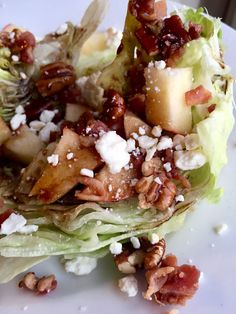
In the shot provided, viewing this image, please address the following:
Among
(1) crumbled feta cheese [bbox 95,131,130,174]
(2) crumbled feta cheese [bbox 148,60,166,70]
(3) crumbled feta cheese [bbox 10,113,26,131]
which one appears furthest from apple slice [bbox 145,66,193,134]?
(3) crumbled feta cheese [bbox 10,113,26,131]

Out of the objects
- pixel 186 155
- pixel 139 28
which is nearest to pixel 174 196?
pixel 186 155

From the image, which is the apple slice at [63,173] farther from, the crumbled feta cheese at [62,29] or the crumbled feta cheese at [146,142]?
the crumbled feta cheese at [62,29]

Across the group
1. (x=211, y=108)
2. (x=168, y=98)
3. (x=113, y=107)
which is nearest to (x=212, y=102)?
(x=211, y=108)

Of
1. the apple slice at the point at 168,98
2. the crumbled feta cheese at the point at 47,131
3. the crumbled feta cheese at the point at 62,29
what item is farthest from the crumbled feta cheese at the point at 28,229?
the crumbled feta cheese at the point at 62,29

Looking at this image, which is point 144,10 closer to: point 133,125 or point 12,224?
point 133,125

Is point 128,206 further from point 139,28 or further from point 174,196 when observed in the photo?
point 139,28

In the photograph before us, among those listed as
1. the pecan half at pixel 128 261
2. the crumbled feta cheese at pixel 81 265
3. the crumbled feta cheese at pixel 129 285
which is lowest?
the crumbled feta cheese at pixel 81 265
